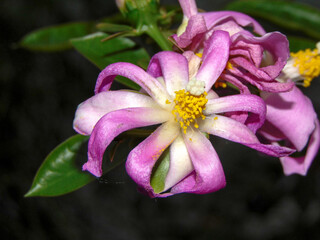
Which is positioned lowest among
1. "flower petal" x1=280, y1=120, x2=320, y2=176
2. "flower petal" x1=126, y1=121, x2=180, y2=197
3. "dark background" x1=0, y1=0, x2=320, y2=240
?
"dark background" x1=0, y1=0, x2=320, y2=240

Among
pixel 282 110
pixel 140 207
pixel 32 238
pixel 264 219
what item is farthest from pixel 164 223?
pixel 282 110

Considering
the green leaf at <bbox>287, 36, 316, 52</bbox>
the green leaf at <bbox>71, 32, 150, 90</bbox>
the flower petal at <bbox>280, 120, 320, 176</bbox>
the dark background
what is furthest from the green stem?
the dark background

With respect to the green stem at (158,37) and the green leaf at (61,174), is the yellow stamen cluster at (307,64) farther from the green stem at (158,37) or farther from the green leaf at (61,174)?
the green leaf at (61,174)

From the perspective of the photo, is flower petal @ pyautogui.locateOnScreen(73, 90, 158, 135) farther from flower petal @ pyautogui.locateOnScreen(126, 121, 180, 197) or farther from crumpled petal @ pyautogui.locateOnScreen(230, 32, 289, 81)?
crumpled petal @ pyautogui.locateOnScreen(230, 32, 289, 81)

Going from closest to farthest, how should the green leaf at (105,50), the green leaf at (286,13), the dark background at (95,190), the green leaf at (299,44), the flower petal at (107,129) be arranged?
the flower petal at (107,129) < the green leaf at (105,50) < the green leaf at (299,44) < the green leaf at (286,13) < the dark background at (95,190)

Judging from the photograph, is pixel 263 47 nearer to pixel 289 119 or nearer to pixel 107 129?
pixel 289 119

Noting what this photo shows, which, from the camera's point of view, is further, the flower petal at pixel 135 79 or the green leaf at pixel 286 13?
the green leaf at pixel 286 13

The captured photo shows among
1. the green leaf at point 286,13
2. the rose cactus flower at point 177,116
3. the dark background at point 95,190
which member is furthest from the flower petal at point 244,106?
the dark background at point 95,190
